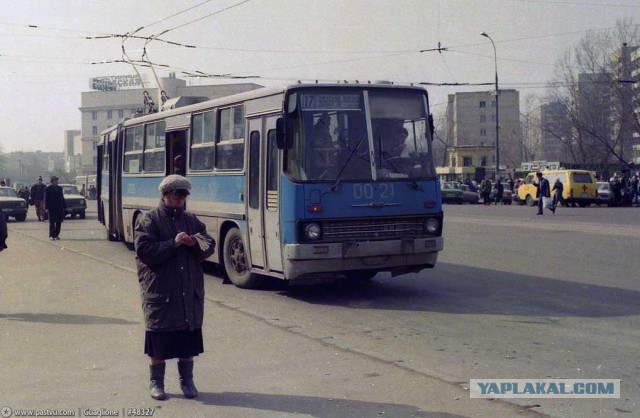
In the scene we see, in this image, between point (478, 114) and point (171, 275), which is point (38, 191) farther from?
point (478, 114)

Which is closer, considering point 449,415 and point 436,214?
point 449,415

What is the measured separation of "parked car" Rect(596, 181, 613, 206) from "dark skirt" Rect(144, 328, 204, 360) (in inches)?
1641

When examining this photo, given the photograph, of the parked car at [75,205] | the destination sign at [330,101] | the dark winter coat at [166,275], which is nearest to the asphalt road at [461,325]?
the dark winter coat at [166,275]

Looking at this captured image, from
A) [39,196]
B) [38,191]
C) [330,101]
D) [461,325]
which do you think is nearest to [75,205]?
[39,196]

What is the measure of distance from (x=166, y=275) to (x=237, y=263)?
643 centimetres

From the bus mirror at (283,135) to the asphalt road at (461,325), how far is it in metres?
2.12

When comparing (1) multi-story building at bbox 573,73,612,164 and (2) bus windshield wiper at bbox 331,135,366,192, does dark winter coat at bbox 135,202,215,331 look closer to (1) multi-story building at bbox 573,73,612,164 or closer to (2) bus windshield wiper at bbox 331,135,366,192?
(2) bus windshield wiper at bbox 331,135,366,192

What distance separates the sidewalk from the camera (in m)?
5.77

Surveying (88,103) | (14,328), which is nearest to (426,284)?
(14,328)

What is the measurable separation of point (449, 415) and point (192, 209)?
8.74 metres

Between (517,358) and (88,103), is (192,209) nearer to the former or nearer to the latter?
(517,358)

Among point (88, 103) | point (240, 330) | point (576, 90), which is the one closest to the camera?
point (240, 330)

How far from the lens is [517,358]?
23.6 feet

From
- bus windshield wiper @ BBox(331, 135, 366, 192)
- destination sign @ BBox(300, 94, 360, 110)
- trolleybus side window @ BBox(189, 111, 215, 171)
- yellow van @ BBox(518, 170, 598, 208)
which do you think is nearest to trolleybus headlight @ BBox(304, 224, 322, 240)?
bus windshield wiper @ BBox(331, 135, 366, 192)
